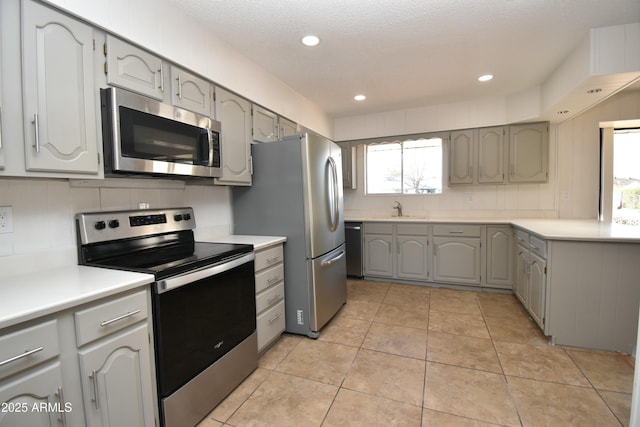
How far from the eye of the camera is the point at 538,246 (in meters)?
2.49

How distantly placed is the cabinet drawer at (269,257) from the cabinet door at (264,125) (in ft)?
3.26

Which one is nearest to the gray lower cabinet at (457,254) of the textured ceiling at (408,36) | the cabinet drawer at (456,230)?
the cabinet drawer at (456,230)

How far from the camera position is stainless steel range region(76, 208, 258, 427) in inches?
55.5

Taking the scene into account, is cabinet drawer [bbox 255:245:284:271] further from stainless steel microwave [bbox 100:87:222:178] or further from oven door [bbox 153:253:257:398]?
stainless steel microwave [bbox 100:87:222:178]

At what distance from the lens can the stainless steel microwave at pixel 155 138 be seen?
1472mm

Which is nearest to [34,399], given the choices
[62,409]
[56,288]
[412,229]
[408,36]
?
[62,409]

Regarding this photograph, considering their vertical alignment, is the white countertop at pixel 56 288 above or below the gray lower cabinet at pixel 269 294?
above

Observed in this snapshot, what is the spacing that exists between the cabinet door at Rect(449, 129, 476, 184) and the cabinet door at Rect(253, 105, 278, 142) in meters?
2.37

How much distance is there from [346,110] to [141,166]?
3.12 metres

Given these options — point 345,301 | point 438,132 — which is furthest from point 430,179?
point 345,301

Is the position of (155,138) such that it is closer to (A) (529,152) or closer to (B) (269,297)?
(B) (269,297)

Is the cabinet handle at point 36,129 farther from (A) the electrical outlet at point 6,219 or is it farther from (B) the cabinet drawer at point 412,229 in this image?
(B) the cabinet drawer at point 412,229

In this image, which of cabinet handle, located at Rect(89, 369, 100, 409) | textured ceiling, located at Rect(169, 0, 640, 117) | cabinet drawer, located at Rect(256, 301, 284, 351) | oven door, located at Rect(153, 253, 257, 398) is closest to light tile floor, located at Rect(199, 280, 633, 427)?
cabinet drawer, located at Rect(256, 301, 284, 351)

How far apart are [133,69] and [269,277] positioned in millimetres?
1574
